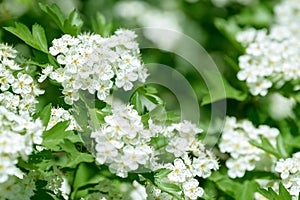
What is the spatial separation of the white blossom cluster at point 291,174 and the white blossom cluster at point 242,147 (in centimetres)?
32

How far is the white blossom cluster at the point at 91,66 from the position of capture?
2.58m

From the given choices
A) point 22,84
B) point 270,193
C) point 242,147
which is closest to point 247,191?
point 242,147

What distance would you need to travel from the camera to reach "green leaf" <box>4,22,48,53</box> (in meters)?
2.76

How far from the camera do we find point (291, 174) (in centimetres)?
278

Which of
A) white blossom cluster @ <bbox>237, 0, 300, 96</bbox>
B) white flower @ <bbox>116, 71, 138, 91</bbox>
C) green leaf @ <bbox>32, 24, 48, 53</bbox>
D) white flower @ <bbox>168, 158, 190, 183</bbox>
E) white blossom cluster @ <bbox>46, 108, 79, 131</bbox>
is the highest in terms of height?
white blossom cluster @ <bbox>237, 0, 300, 96</bbox>

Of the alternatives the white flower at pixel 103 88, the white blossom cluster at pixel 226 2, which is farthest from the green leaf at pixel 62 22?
the white blossom cluster at pixel 226 2

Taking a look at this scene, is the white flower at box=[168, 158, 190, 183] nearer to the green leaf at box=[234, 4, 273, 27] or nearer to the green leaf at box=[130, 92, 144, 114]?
the green leaf at box=[130, 92, 144, 114]

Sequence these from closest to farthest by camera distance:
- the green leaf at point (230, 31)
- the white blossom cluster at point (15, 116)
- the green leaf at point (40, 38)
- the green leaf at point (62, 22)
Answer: the white blossom cluster at point (15, 116) → the green leaf at point (40, 38) → the green leaf at point (62, 22) → the green leaf at point (230, 31)

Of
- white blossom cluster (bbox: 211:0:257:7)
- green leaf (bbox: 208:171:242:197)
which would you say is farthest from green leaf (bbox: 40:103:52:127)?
white blossom cluster (bbox: 211:0:257:7)

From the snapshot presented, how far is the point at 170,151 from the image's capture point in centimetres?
→ 267

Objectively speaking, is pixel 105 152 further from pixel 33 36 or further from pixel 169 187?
pixel 33 36

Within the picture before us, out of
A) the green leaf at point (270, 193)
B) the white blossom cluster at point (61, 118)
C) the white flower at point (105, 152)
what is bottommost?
the green leaf at point (270, 193)

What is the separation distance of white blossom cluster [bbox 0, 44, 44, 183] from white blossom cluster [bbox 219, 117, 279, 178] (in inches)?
41.2

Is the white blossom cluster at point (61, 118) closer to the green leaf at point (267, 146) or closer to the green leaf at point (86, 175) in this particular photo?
the green leaf at point (86, 175)
